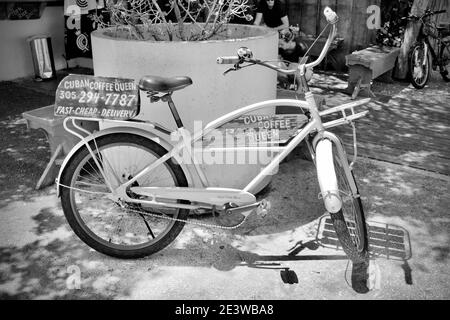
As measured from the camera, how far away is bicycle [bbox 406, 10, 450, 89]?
8.01 meters

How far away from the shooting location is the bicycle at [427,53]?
315 inches

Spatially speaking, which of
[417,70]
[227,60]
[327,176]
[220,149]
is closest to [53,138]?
[220,149]

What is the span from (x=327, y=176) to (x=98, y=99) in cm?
159

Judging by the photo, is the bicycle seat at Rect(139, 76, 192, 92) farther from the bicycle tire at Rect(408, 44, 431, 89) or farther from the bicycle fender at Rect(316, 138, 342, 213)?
the bicycle tire at Rect(408, 44, 431, 89)

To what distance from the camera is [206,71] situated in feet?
11.5

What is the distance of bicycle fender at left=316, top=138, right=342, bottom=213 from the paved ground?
2.10ft

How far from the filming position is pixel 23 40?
835 cm

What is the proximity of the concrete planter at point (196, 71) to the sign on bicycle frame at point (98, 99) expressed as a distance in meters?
0.50

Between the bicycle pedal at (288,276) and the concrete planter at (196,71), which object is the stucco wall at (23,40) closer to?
the concrete planter at (196,71)

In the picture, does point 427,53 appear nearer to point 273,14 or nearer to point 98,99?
point 273,14

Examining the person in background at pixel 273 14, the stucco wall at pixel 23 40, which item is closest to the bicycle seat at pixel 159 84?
the person in background at pixel 273 14

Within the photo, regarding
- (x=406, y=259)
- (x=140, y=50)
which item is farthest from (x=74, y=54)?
(x=406, y=259)
